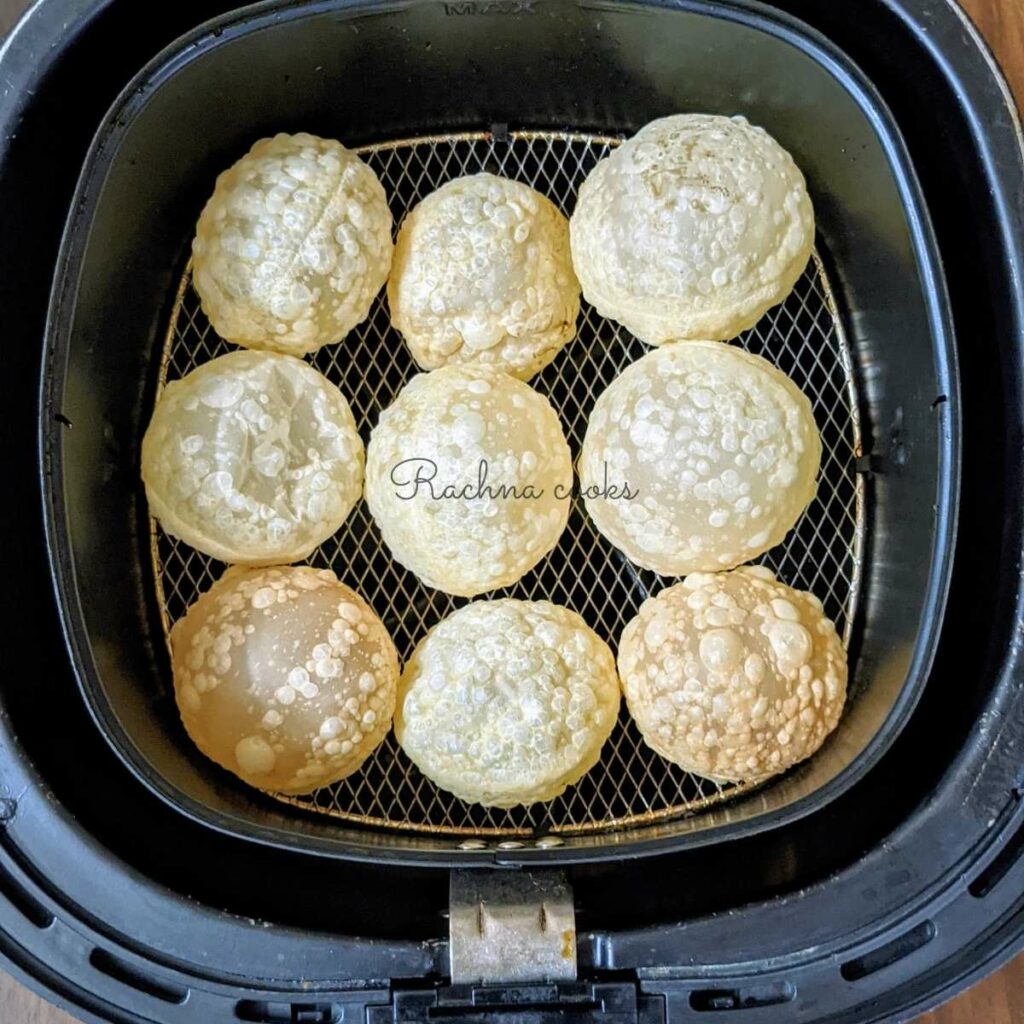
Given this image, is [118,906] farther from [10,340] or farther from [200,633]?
[10,340]

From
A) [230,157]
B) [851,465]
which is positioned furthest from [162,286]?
[851,465]

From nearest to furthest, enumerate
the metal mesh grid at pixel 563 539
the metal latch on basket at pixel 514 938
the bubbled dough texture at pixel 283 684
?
the metal latch on basket at pixel 514 938 → the bubbled dough texture at pixel 283 684 → the metal mesh grid at pixel 563 539

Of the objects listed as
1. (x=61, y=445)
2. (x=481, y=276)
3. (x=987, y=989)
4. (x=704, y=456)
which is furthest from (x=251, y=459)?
(x=987, y=989)

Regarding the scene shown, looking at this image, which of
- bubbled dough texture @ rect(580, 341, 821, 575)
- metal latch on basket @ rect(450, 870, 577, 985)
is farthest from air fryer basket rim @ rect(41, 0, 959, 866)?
bubbled dough texture @ rect(580, 341, 821, 575)

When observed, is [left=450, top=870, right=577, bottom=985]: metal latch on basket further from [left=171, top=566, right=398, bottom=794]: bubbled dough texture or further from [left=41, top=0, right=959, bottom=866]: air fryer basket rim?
[left=171, top=566, right=398, bottom=794]: bubbled dough texture

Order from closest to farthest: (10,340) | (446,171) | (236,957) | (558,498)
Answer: (236,957), (10,340), (558,498), (446,171)

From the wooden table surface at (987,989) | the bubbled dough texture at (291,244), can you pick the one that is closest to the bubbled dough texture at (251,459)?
the bubbled dough texture at (291,244)

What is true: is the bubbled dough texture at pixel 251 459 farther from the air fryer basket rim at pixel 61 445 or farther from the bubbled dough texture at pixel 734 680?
the bubbled dough texture at pixel 734 680

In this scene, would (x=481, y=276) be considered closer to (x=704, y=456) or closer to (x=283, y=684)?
(x=704, y=456)
